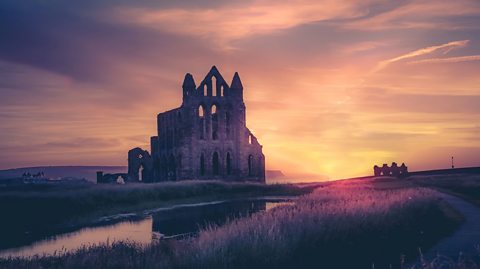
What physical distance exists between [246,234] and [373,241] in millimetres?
3948

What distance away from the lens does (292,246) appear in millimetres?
12406

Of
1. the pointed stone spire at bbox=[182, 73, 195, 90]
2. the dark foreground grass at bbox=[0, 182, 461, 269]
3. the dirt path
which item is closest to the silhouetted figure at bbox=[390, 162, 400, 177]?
the pointed stone spire at bbox=[182, 73, 195, 90]

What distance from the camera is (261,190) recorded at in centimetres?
5253

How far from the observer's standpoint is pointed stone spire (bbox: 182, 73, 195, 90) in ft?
231

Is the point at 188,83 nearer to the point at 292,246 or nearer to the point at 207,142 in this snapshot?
the point at 207,142

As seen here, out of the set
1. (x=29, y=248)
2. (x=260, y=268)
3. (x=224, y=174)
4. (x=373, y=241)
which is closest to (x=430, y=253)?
(x=373, y=241)

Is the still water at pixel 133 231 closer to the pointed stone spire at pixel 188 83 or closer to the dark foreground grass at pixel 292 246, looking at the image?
the dark foreground grass at pixel 292 246

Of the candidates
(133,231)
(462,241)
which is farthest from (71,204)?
(462,241)

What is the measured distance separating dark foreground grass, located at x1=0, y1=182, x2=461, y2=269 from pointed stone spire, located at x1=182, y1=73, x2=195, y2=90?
55095mm

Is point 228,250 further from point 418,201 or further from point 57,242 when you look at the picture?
point 57,242

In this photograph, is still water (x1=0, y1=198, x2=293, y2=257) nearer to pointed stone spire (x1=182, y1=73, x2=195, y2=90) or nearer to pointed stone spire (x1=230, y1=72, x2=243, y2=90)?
pointed stone spire (x1=182, y1=73, x2=195, y2=90)

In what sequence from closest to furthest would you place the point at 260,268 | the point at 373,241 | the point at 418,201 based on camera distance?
the point at 260,268 → the point at 373,241 → the point at 418,201

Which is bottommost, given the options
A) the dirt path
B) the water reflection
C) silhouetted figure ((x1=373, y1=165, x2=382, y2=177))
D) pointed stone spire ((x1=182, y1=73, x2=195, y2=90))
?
the water reflection

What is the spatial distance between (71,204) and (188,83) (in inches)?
1586
